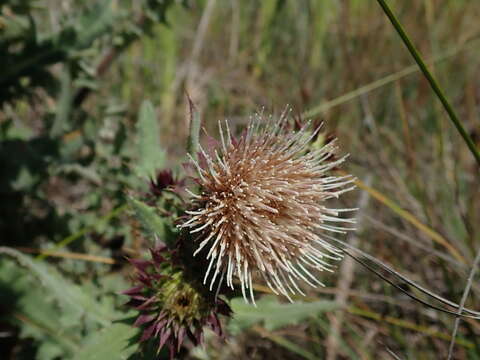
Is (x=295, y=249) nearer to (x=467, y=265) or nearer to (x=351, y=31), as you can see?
(x=467, y=265)

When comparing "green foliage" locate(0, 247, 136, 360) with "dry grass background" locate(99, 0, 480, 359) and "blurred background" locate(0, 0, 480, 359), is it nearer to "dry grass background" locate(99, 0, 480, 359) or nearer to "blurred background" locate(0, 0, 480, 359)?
"blurred background" locate(0, 0, 480, 359)

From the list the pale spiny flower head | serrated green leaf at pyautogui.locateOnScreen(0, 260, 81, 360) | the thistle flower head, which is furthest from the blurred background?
the pale spiny flower head

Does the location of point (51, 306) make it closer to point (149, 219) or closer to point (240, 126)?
point (149, 219)

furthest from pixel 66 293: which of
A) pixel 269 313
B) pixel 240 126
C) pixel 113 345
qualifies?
pixel 240 126

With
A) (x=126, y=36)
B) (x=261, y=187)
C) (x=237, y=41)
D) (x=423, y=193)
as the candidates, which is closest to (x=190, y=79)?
(x=237, y=41)

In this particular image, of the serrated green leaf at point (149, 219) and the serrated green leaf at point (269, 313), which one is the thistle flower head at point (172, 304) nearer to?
the serrated green leaf at point (149, 219)

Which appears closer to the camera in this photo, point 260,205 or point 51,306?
point 260,205

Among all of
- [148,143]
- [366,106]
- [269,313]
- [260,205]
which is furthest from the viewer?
[366,106]
